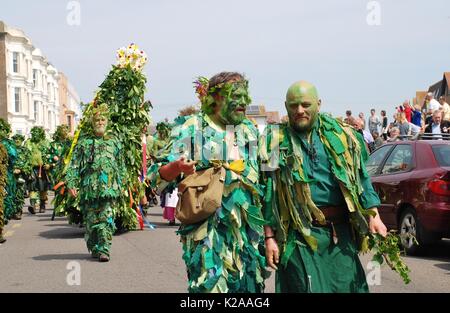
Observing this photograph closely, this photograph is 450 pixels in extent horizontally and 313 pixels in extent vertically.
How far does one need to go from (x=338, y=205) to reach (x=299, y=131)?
1.77ft

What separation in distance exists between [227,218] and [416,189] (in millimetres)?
5537

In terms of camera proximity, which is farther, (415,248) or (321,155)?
(415,248)

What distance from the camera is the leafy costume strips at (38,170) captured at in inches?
782

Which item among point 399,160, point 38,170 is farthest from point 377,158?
point 38,170

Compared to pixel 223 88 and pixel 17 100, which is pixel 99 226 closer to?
pixel 223 88

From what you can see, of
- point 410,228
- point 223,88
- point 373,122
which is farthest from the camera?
point 373,122

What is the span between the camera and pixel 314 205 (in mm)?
4883

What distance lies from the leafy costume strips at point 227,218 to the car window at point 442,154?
17.7 feet

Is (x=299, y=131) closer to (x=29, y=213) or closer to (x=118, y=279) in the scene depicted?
(x=118, y=279)

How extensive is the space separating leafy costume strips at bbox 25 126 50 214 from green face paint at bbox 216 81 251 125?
1498 centimetres

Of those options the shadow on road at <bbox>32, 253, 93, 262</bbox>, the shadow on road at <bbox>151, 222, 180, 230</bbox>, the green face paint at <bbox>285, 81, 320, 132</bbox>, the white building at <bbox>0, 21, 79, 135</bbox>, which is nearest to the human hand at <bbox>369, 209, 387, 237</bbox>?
the green face paint at <bbox>285, 81, 320, 132</bbox>
